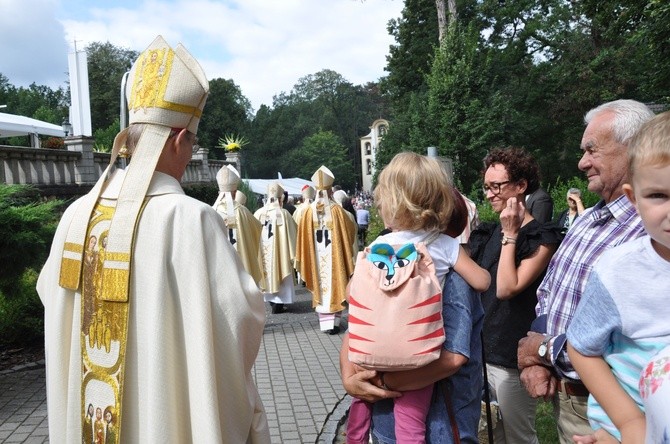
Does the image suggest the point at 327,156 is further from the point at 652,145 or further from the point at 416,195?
the point at 652,145

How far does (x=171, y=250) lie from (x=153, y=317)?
0.77ft

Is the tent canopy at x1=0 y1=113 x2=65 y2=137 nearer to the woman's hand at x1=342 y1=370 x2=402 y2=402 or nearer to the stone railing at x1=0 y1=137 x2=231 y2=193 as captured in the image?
the stone railing at x1=0 y1=137 x2=231 y2=193

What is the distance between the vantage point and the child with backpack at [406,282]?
233cm

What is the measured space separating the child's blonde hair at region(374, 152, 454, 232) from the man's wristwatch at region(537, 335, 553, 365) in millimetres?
537

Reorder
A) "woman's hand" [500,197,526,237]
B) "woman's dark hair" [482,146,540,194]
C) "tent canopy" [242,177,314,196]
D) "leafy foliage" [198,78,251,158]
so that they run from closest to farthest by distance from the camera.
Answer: "woman's hand" [500,197,526,237] → "woman's dark hair" [482,146,540,194] → "tent canopy" [242,177,314,196] → "leafy foliage" [198,78,251,158]

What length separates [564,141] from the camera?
3183 centimetres

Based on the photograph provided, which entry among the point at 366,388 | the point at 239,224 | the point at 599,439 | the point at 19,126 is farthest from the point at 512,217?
the point at 19,126

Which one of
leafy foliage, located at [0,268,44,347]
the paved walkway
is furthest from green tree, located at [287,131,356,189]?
the paved walkway

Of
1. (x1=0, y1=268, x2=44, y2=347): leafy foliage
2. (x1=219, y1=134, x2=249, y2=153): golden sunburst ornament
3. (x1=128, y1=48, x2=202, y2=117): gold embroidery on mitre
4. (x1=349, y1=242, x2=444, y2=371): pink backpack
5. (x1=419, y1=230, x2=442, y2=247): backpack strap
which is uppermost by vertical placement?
(x1=219, y1=134, x2=249, y2=153): golden sunburst ornament

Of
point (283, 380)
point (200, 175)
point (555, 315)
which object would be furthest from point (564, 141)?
point (555, 315)

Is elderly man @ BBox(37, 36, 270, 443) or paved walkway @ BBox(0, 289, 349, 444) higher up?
elderly man @ BBox(37, 36, 270, 443)

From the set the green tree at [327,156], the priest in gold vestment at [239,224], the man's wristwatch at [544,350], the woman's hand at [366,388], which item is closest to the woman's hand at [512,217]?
the man's wristwatch at [544,350]

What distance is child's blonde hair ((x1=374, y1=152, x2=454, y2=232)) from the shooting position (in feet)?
8.28

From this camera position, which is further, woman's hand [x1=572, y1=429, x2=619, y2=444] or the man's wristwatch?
the man's wristwatch
